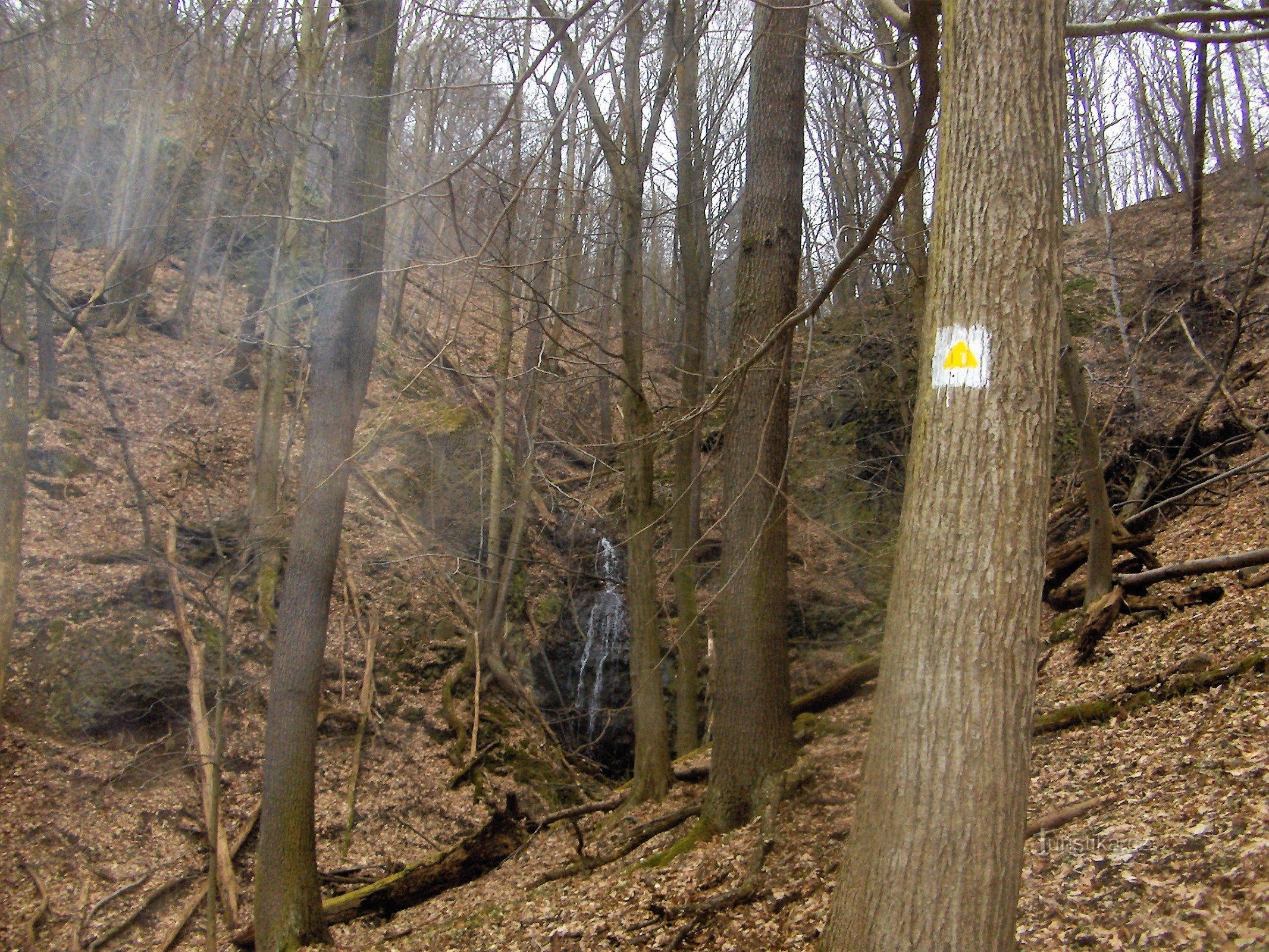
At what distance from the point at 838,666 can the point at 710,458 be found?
6526 millimetres

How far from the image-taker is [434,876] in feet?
26.6

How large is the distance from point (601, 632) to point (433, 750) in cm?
364

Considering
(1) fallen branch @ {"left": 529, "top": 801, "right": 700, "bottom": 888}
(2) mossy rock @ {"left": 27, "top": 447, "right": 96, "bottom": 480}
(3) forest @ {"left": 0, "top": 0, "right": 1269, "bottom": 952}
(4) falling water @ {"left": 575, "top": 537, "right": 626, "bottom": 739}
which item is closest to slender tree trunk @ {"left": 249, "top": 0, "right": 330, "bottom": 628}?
(3) forest @ {"left": 0, "top": 0, "right": 1269, "bottom": 952}

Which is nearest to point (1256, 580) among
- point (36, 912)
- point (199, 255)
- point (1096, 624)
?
point (1096, 624)

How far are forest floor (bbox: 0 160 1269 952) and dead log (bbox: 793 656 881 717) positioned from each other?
14cm

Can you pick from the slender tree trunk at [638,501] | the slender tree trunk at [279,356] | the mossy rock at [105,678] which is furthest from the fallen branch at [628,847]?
the slender tree trunk at [279,356]

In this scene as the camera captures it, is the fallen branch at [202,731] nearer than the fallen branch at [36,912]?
No

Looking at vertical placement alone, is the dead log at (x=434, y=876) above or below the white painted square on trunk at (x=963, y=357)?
below

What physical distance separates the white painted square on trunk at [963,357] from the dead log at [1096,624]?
4.85 meters

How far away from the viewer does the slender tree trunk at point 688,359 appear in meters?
9.98

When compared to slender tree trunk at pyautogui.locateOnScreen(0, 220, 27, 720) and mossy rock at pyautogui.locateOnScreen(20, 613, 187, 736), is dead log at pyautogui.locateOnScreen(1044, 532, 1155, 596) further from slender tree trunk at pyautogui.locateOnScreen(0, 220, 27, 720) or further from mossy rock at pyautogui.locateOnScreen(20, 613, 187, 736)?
slender tree trunk at pyautogui.locateOnScreen(0, 220, 27, 720)

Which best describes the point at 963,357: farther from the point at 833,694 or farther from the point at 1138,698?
the point at 833,694

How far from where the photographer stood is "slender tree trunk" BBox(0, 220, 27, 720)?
8.50 metres

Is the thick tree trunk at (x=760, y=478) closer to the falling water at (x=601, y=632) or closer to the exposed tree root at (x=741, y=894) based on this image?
the exposed tree root at (x=741, y=894)
